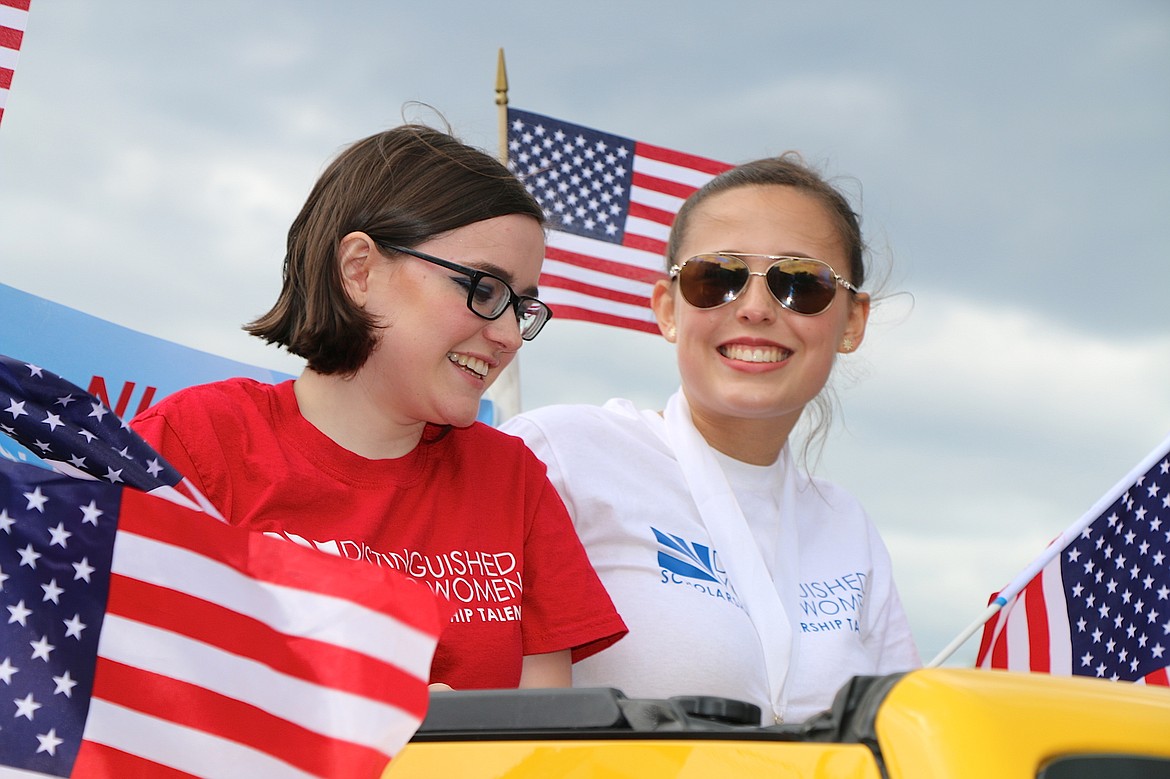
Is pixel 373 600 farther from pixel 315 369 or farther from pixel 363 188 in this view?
pixel 363 188

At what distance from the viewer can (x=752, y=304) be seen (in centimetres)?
354

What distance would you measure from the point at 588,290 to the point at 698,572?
5459 mm

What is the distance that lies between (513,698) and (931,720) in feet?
1.53

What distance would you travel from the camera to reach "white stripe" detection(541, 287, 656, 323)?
27.8 feet

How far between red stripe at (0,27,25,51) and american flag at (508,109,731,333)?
364 centimetres

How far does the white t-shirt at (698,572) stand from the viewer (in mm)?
3020

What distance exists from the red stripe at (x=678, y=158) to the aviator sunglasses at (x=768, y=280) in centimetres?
558

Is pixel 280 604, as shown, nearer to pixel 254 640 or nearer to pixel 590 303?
pixel 254 640

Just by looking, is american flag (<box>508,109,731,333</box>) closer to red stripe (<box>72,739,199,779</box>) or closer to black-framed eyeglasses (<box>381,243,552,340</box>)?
black-framed eyeglasses (<box>381,243,552,340</box>)

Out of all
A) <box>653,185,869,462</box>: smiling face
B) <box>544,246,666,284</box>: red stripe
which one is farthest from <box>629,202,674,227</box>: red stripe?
<box>653,185,869,462</box>: smiling face

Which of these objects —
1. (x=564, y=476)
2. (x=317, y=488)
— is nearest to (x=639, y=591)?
(x=564, y=476)

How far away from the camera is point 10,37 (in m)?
5.55

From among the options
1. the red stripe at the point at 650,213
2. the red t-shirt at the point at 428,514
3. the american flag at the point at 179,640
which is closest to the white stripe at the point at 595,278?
the red stripe at the point at 650,213

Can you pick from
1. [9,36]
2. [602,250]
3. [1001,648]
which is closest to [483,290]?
[1001,648]
